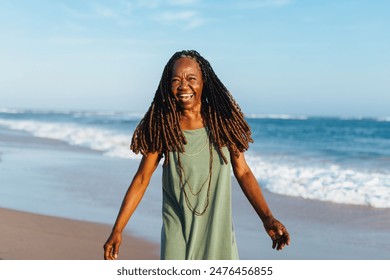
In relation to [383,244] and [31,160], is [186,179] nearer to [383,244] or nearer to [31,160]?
[383,244]

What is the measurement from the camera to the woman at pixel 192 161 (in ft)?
8.55

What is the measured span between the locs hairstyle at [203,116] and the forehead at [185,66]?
A: 32mm

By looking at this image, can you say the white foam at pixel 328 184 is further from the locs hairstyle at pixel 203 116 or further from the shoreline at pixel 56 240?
the locs hairstyle at pixel 203 116

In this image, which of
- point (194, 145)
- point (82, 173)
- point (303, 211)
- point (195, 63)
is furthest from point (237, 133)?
point (82, 173)

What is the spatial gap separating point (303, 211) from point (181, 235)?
6590 mm

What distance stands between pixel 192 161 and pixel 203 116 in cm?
23

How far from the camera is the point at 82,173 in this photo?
1259 centimetres

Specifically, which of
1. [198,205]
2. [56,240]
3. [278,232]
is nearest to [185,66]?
[198,205]

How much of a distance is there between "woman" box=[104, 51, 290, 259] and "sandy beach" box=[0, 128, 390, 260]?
12.1 ft

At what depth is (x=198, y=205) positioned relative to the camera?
2596mm

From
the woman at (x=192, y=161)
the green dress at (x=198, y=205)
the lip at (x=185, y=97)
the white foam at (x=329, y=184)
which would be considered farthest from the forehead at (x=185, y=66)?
the white foam at (x=329, y=184)

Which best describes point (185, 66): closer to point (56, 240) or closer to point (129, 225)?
point (56, 240)

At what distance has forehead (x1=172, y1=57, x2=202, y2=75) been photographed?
2.65 metres

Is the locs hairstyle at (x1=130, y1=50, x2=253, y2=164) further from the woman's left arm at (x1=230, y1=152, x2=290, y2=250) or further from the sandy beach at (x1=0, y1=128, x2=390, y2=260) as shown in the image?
the sandy beach at (x1=0, y1=128, x2=390, y2=260)
